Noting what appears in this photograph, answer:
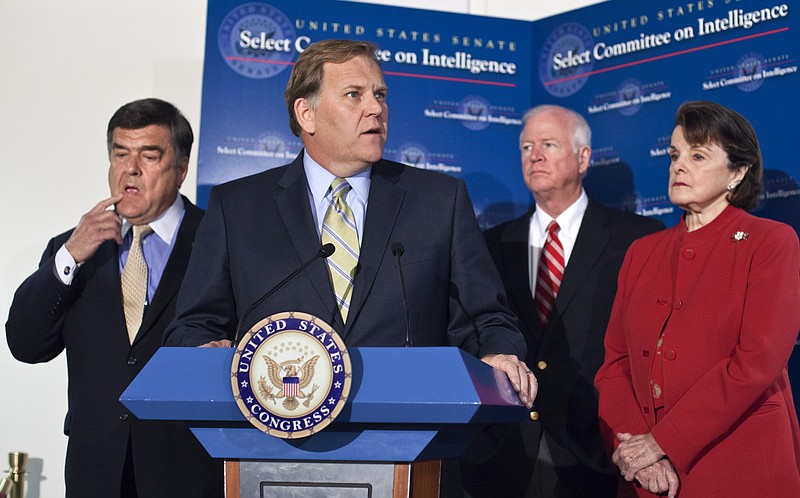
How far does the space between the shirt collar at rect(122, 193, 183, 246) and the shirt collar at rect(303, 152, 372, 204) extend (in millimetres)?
1030

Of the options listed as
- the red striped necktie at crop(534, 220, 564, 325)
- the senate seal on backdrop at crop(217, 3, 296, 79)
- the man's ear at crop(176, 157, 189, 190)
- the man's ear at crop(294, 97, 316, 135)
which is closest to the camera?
the man's ear at crop(294, 97, 316, 135)

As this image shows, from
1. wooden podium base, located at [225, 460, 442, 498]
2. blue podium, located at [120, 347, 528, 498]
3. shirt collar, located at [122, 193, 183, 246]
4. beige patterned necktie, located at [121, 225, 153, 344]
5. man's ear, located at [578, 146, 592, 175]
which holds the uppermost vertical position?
man's ear, located at [578, 146, 592, 175]

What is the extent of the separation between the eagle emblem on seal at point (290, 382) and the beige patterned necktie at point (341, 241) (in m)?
0.61

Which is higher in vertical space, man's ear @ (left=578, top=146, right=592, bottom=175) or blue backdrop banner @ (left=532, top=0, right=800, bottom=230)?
blue backdrop banner @ (left=532, top=0, right=800, bottom=230)

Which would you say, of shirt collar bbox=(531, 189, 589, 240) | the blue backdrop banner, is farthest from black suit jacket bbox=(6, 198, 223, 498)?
the blue backdrop banner

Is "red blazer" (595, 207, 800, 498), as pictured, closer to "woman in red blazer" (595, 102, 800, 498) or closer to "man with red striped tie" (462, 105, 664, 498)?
"woman in red blazer" (595, 102, 800, 498)

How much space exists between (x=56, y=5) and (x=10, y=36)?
27 centimetres

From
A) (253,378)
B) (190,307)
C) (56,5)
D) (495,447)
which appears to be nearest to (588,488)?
(495,447)

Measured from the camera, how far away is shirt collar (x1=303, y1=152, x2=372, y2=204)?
8.56ft

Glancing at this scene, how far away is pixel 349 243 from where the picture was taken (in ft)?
8.08

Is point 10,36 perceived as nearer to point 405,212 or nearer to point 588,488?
point 405,212

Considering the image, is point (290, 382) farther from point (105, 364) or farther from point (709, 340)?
point (105, 364)

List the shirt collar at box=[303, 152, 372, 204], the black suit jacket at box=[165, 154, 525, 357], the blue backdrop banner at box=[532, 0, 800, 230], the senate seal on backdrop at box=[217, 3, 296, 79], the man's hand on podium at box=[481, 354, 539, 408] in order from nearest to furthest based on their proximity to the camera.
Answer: the man's hand on podium at box=[481, 354, 539, 408]
the black suit jacket at box=[165, 154, 525, 357]
the shirt collar at box=[303, 152, 372, 204]
the blue backdrop banner at box=[532, 0, 800, 230]
the senate seal on backdrop at box=[217, 3, 296, 79]

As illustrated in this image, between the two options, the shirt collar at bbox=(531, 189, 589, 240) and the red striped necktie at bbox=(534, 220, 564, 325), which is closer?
the red striped necktie at bbox=(534, 220, 564, 325)
